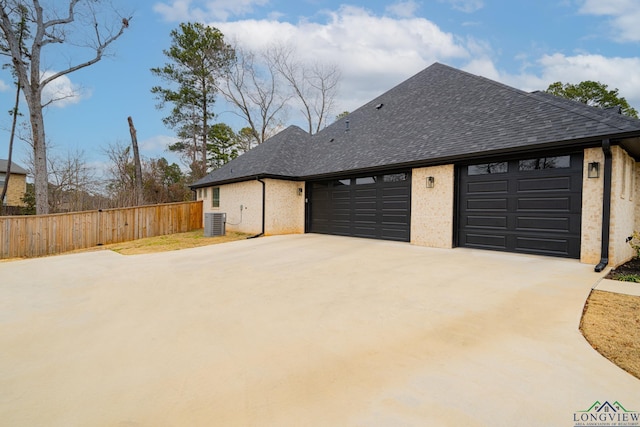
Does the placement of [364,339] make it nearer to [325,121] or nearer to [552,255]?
[552,255]

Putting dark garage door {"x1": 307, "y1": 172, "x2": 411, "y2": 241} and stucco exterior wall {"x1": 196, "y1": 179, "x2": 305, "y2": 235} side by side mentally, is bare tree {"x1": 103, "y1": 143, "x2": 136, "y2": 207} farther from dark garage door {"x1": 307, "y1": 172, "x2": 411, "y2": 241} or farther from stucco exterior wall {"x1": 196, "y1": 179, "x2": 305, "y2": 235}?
dark garage door {"x1": 307, "y1": 172, "x2": 411, "y2": 241}

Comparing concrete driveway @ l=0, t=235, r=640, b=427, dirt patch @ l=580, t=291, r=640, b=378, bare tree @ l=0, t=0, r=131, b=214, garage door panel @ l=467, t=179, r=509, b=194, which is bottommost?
concrete driveway @ l=0, t=235, r=640, b=427

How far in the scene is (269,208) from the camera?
12.7m

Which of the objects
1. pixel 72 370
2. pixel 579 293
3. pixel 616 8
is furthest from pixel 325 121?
pixel 72 370

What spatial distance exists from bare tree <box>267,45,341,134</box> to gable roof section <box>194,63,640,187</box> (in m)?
9.83

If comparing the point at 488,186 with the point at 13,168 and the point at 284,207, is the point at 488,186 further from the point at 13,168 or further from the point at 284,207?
the point at 13,168

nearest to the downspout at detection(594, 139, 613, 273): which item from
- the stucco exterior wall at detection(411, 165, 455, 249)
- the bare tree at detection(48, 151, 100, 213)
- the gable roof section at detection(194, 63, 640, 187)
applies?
the gable roof section at detection(194, 63, 640, 187)

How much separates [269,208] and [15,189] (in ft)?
87.1

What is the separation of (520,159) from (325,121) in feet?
67.7

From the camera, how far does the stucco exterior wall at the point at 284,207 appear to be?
41.8 ft

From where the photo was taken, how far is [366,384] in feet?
7.61

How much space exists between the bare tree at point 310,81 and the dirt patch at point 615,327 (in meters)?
23.6

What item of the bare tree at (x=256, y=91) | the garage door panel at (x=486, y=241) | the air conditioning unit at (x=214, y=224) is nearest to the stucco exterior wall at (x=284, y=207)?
the air conditioning unit at (x=214, y=224)

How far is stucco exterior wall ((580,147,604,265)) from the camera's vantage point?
20.1 ft
